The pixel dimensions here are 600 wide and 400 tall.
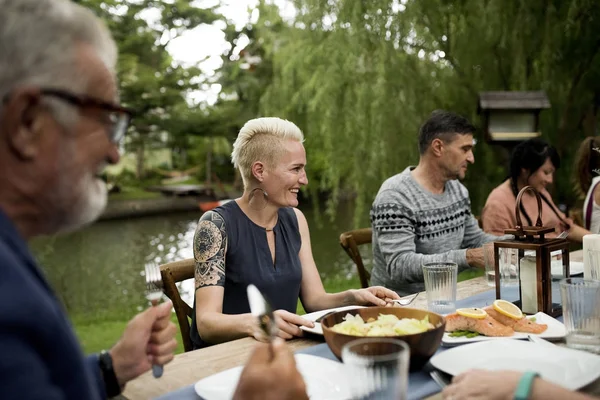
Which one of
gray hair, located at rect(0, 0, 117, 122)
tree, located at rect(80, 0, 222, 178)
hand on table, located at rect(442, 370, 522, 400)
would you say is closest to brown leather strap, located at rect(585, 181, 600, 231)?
hand on table, located at rect(442, 370, 522, 400)

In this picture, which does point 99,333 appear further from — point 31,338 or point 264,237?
point 31,338

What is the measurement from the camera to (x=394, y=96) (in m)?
5.54

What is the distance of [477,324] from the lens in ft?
4.82

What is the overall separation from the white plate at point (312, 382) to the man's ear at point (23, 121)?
0.57 meters

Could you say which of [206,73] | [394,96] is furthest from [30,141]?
[206,73]

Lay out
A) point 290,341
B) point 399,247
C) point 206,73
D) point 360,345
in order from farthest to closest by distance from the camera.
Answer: point 206,73, point 399,247, point 290,341, point 360,345

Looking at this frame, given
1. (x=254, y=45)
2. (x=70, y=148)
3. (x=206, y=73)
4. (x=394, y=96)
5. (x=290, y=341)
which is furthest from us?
(x=254, y=45)

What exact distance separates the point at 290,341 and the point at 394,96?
431 centimetres

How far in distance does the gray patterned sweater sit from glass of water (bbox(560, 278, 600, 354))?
100cm

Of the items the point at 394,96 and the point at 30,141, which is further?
the point at 394,96

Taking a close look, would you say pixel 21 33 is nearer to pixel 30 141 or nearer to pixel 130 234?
pixel 30 141

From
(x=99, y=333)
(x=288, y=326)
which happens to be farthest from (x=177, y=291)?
(x=99, y=333)

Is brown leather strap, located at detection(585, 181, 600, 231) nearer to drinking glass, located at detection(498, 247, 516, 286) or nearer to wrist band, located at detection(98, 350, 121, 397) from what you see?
drinking glass, located at detection(498, 247, 516, 286)

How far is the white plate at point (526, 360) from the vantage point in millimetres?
1163
